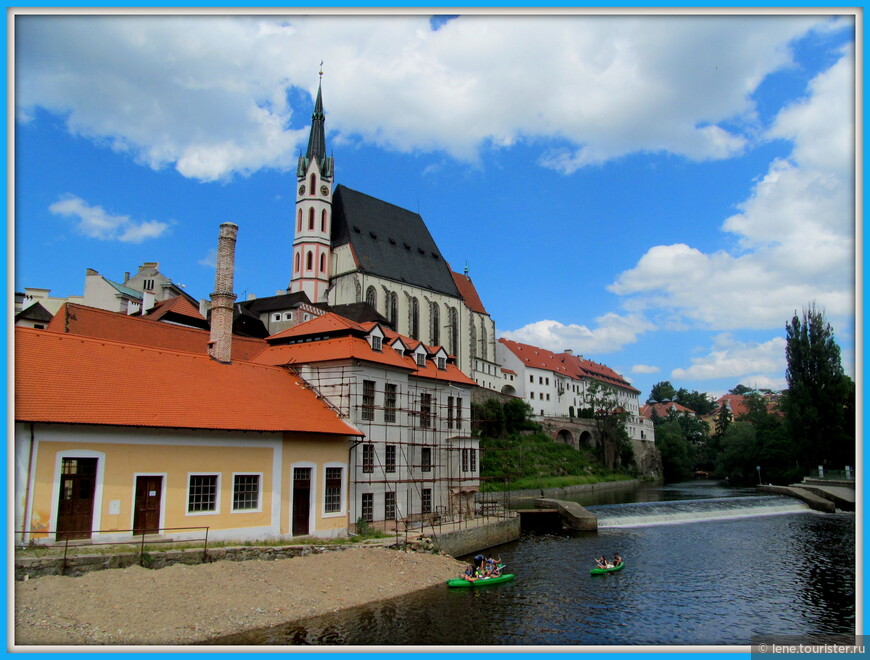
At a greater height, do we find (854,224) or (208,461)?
(854,224)

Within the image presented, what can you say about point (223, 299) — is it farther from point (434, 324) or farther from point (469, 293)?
point (469, 293)

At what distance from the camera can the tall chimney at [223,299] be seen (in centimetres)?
2462

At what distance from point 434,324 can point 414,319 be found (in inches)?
150

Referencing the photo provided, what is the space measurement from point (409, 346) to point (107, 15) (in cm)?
2165

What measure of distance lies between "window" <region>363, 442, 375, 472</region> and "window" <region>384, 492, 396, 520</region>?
66.8 inches

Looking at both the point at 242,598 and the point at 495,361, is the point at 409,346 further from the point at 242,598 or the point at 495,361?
the point at 495,361

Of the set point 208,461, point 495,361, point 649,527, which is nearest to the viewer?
point 208,461

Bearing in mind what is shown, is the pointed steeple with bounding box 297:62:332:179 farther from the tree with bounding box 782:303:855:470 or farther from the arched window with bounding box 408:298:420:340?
the tree with bounding box 782:303:855:470

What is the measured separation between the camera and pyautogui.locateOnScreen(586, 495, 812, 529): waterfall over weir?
122ft

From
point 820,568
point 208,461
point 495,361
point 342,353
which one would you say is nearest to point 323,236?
point 495,361

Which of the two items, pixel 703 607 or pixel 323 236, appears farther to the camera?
pixel 323 236

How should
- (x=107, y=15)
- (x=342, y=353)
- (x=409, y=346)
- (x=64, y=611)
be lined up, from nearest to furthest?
(x=107, y=15) < (x=64, y=611) < (x=342, y=353) < (x=409, y=346)

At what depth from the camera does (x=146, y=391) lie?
19.7 meters

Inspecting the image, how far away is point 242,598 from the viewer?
15.6 m
